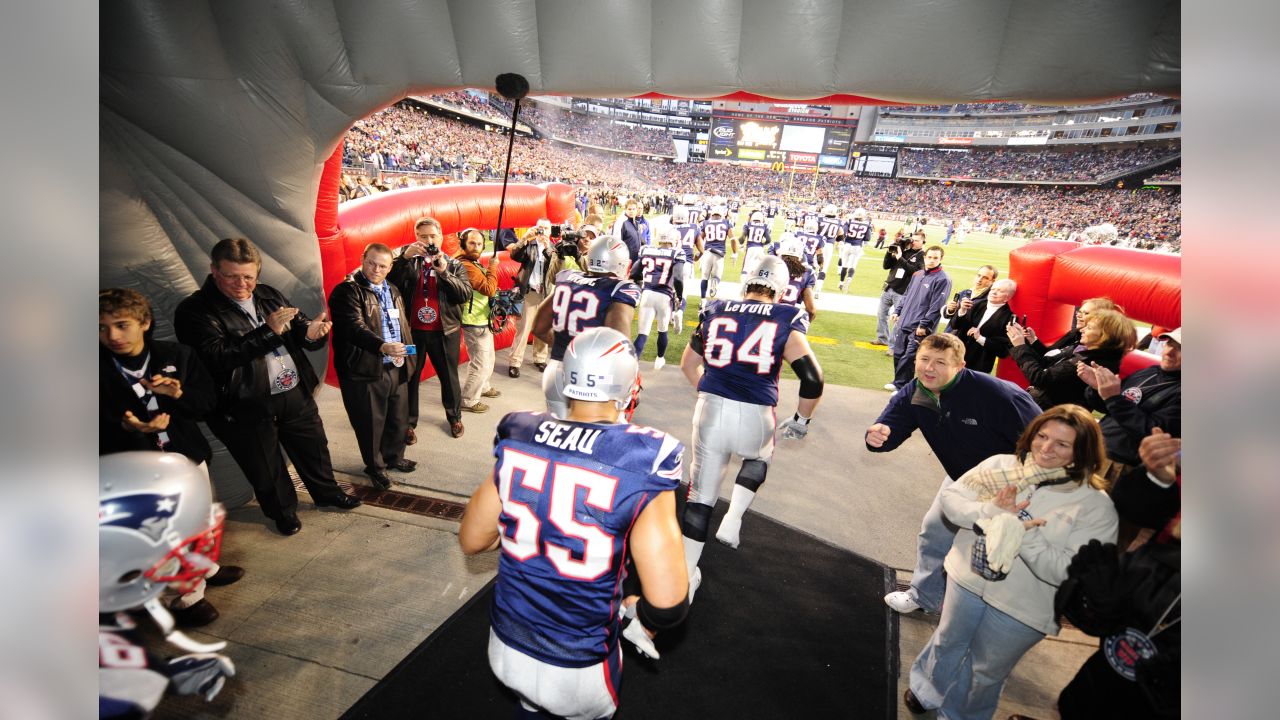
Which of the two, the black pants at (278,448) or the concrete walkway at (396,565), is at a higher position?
the black pants at (278,448)

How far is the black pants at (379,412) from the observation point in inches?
171

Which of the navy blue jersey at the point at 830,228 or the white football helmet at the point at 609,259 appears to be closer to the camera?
the white football helmet at the point at 609,259

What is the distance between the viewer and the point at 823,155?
49312 millimetres

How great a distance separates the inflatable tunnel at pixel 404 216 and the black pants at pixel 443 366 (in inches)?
43.6

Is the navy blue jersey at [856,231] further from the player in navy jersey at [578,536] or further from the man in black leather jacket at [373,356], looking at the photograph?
the player in navy jersey at [578,536]

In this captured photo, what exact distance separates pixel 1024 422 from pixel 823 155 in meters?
52.1

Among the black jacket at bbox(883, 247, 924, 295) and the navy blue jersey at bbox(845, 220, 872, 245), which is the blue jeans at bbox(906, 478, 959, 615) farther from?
the navy blue jersey at bbox(845, 220, 872, 245)

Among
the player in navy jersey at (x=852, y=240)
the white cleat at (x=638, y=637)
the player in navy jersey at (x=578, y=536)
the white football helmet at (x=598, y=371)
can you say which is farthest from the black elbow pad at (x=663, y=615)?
the player in navy jersey at (x=852, y=240)

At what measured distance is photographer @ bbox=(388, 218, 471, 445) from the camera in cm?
501

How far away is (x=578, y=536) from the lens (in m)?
1.77

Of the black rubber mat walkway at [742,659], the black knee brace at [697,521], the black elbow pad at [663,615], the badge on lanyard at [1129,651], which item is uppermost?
the badge on lanyard at [1129,651]

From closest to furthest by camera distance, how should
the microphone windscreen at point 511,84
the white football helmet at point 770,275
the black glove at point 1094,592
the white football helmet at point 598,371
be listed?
1. the black glove at point 1094,592
2. the white football helmet at point 598,371
3. the microphone windscreen at point 511,84
4. the white football helmet at point 770,275

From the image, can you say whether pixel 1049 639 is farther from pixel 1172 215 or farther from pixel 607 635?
pixel 1172 215
